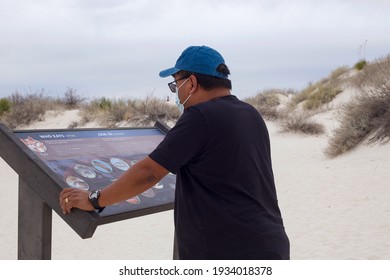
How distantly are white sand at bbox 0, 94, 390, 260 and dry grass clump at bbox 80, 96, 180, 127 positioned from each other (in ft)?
24.3

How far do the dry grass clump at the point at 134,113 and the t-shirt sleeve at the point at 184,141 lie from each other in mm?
17260

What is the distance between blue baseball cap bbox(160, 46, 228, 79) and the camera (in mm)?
2826

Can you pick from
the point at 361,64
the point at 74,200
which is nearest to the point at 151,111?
the point at 361,64

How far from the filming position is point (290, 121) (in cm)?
1933

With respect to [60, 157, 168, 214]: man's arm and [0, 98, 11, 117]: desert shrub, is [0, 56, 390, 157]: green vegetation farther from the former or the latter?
[60, 157, 168, 214]: man's arm

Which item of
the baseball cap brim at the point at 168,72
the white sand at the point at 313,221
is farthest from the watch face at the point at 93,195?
the white sand at the point at 313,221

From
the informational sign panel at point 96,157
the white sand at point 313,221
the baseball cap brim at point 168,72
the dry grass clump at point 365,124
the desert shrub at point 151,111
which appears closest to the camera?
the baseball cap brim at point 168,72

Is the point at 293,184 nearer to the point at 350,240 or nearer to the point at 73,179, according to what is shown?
the point at 350,240

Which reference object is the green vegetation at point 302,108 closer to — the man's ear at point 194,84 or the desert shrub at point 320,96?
the desert shrub at point 320,96

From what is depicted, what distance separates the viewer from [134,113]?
21297 millimetres

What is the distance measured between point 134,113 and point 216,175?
1884cm

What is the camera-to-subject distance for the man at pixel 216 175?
261cm

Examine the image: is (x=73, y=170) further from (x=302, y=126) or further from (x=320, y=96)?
(x=320, y=96)
